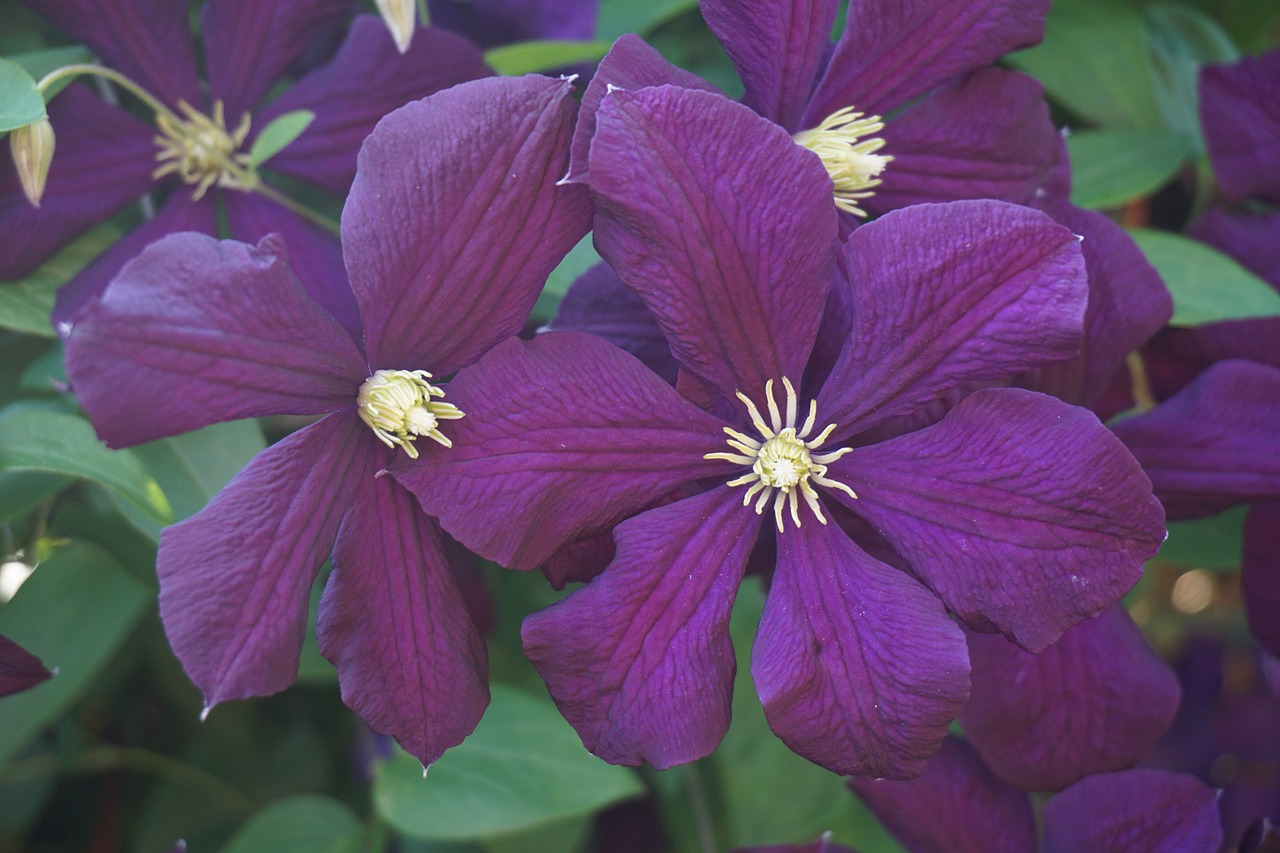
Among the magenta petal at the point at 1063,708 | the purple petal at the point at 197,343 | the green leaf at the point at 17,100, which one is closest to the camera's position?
the purple petal at the point at 197,343

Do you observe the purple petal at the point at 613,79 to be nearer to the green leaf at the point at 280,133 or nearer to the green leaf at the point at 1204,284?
the green leaf at the point at 280,133

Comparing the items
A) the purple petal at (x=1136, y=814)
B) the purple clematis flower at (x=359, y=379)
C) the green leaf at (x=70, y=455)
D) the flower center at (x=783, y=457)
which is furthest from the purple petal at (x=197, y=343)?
the purple petal at (x=1136, y=814)

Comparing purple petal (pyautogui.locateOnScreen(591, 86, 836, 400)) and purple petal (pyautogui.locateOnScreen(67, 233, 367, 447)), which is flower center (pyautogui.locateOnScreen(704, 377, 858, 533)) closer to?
purple petal (pyautogui.locateOnScreen(591, 86, 836, 400))

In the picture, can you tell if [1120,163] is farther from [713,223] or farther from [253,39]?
[253,39]

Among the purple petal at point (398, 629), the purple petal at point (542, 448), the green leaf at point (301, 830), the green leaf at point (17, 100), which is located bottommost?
the green leaf at point (301, 830)

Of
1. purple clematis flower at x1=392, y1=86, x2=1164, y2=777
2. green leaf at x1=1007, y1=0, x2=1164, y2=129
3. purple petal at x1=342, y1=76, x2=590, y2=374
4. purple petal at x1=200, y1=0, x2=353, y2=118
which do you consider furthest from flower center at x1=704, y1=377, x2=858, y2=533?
green leaf at x1=1007, y1=0, x2=1164, y2=129

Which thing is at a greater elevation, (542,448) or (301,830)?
(542,448)

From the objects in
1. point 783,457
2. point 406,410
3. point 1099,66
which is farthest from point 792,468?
point 1099,66
